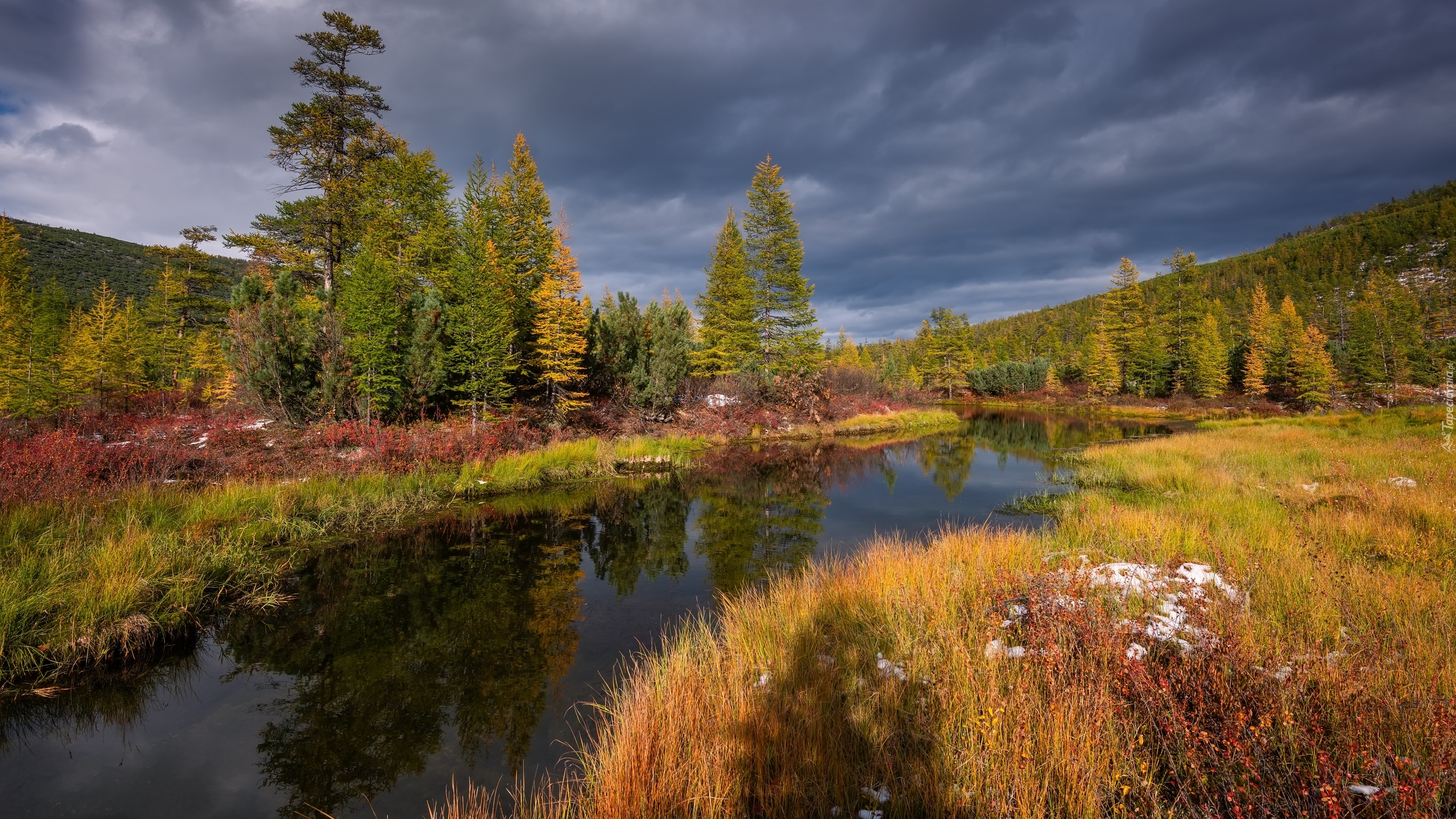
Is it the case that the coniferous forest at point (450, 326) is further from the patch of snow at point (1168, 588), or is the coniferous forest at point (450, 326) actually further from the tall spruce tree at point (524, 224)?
the patch of snow at point (1168, 588)

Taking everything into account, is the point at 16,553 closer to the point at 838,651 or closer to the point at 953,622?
the point at 838,651

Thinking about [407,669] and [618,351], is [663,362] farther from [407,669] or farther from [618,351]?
[407,669]

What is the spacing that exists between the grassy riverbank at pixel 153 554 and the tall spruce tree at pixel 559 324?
850cm

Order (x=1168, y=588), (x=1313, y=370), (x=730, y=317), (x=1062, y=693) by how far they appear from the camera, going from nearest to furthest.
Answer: (x=1062, y=693), (x=1168, y=588), (x=730, y=317), (x=1313, y=370)

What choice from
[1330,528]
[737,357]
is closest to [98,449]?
[1330,528]

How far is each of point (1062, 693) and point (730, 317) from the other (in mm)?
31492

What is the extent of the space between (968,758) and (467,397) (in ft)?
69.5

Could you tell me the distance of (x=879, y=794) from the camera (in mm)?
3059

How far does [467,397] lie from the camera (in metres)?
20.5

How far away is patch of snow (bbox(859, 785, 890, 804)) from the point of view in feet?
9.93

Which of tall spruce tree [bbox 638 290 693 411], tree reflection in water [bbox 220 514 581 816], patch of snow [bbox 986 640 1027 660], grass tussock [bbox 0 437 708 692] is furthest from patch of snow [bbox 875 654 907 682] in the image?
tall spruce tree [bbox 638 290 693 411]

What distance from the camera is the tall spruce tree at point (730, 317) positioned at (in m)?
32.9

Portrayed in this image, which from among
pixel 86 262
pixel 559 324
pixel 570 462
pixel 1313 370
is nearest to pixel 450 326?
pixel 559 324

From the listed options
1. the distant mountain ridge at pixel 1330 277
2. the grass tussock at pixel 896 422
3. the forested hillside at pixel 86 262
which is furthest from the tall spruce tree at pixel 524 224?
the forested hillside at pixel 86 262
